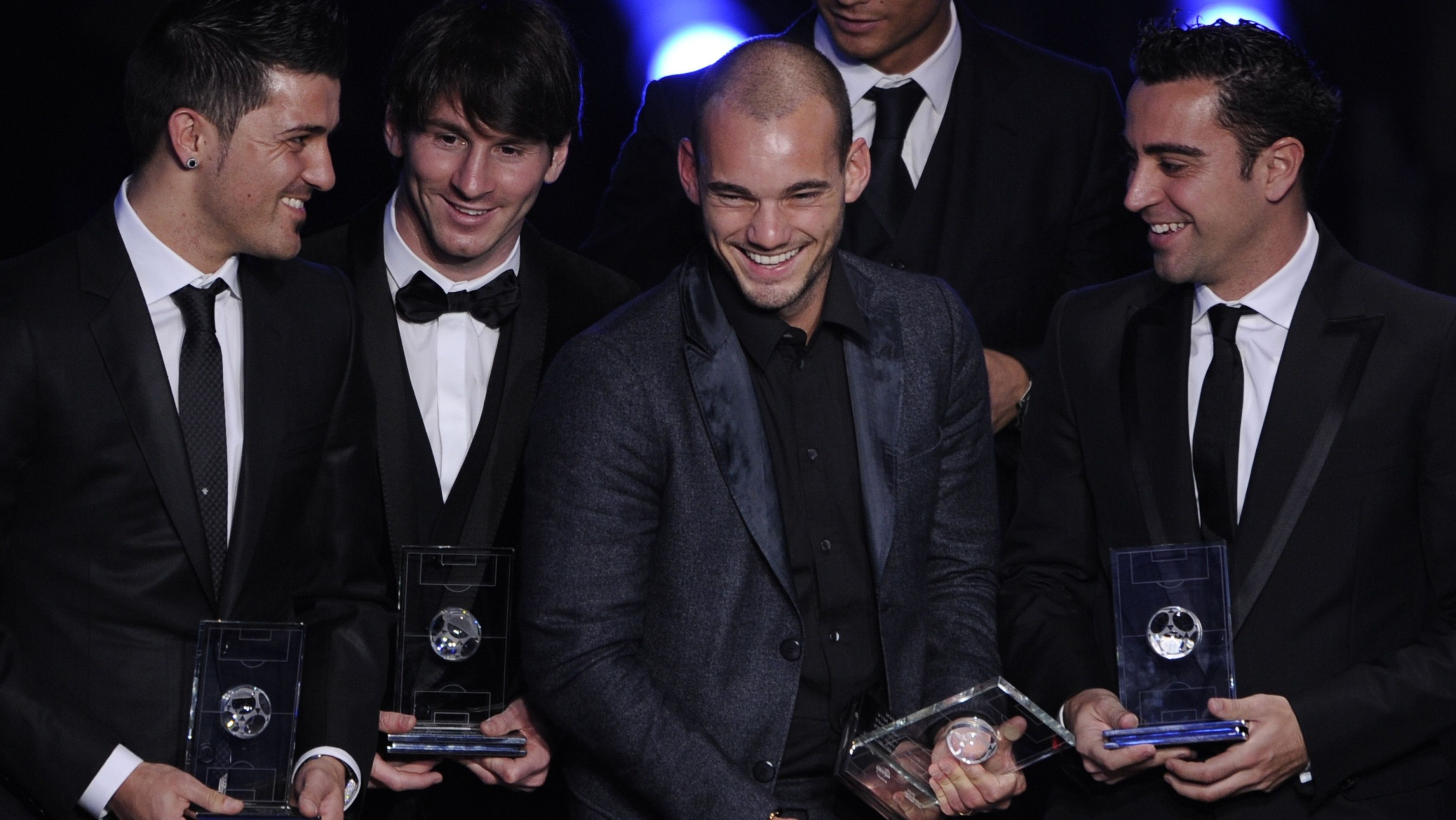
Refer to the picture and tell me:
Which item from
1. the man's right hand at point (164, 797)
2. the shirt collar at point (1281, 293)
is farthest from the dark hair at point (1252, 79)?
the man's right hand at point (164, 797)

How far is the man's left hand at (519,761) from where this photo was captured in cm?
338

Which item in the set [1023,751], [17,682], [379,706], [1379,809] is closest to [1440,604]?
[1379,809]

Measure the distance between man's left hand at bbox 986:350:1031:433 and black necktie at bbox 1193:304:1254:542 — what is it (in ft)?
2.09

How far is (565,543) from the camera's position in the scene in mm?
3068

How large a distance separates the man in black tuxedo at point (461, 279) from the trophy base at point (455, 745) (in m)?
0.30

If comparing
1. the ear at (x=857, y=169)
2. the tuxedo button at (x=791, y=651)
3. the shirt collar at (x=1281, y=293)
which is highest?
the ear at (x=857, y=169)

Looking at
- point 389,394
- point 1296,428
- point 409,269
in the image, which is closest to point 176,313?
point 389,394

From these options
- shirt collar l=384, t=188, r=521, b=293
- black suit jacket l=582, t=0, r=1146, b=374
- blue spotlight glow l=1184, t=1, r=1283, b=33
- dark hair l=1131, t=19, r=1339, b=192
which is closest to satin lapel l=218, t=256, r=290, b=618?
shirt collar l=384, t=188, r=521, b=293

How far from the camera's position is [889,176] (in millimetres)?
4141

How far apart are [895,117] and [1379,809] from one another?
6.38 ft

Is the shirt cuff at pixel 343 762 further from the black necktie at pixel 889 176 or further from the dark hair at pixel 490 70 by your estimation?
the black necktie at pixel 889 176

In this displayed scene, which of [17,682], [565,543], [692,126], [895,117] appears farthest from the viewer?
Answer: [895,117]

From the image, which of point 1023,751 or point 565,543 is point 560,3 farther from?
point 1023,751

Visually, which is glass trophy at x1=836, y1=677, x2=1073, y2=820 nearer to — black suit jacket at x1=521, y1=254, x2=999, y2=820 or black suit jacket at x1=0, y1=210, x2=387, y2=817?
black suit jacket at x1=521, y1=254, x2=999, y2=820
